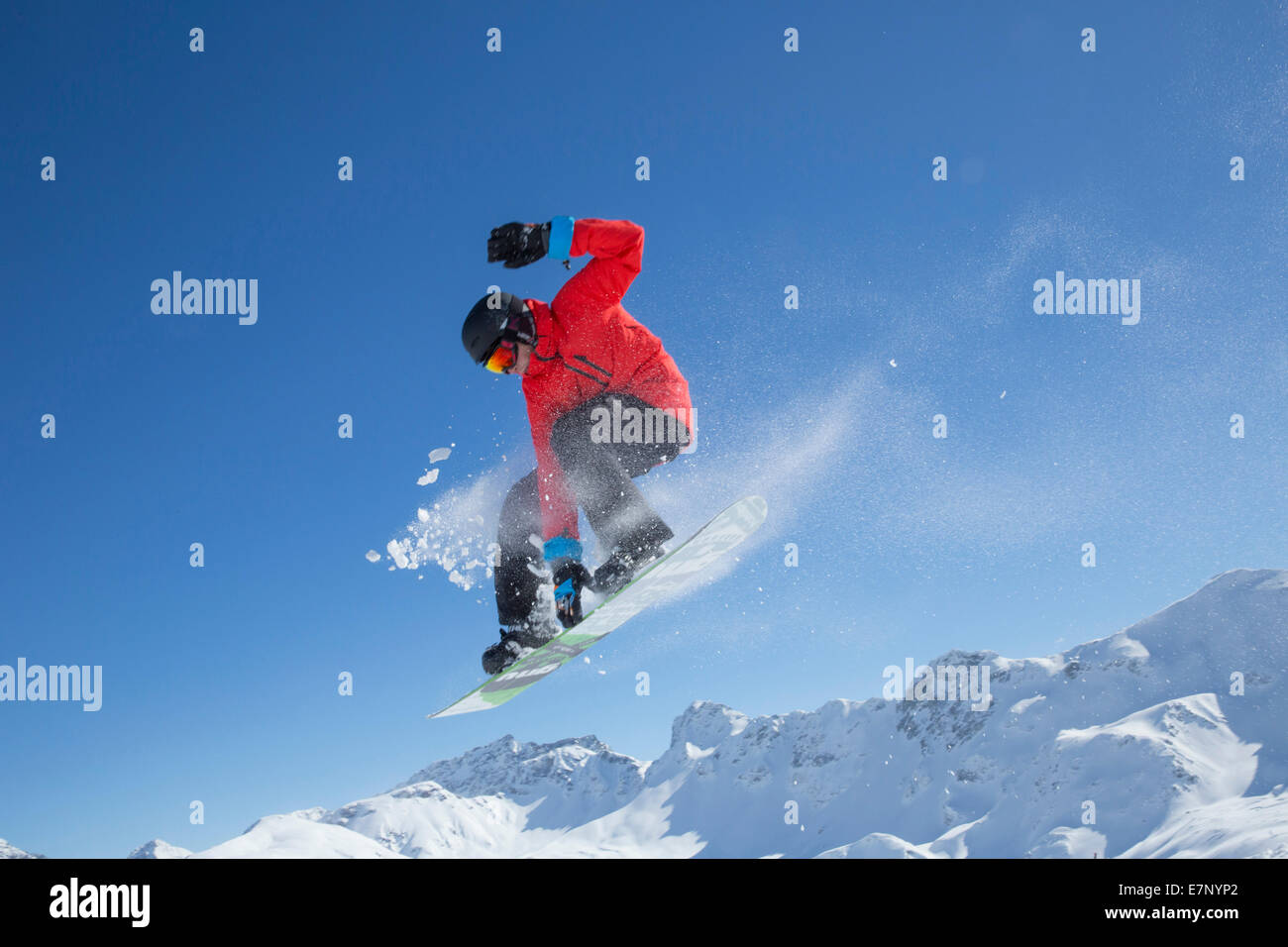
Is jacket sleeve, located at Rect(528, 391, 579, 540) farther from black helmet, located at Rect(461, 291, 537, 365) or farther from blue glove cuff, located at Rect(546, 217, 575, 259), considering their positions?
blue glove cuff, located at Rect(546, 217, 575, 259)

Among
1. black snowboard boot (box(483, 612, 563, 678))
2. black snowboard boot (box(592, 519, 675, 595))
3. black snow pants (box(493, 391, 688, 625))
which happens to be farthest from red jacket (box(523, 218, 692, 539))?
black snowboard boot (box(483, 612, 563, 678))

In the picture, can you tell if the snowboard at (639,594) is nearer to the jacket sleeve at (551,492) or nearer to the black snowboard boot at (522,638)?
the black snowboard boot at (522,638)

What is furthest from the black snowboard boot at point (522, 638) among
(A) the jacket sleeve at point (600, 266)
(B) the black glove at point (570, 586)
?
(A) the jacket sleeve at point (600, 266)

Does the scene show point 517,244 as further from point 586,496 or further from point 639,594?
point 639,594

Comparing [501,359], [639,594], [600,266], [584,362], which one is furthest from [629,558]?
[600,266]
